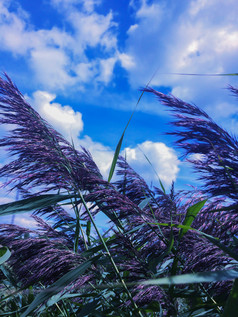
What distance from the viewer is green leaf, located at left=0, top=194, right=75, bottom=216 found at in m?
1.46

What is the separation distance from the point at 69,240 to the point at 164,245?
0.61 metres

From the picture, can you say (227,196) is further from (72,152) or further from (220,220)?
(72,152)

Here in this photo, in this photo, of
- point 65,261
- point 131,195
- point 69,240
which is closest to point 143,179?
point 131,195

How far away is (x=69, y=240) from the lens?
5.85 ft

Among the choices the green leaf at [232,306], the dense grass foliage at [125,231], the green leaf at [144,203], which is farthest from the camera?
the green leaf at [144,203]

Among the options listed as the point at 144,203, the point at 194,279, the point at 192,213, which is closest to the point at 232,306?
the point at 194,279

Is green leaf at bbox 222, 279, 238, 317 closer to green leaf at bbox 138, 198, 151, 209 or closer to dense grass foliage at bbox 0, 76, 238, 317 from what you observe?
dense grass foliage at bbox 0, 76, 238, 317

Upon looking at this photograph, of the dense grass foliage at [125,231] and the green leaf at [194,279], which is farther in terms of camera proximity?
the dense grass foliage at [125,231]

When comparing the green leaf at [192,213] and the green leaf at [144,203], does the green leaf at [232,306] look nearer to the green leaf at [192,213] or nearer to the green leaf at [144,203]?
the green leaf at [192,213]

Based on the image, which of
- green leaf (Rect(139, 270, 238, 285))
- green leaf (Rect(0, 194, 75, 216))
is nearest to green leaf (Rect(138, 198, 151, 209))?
green leaf (Rect(0, 194, 75, 216))

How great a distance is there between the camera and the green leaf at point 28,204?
1456 mm

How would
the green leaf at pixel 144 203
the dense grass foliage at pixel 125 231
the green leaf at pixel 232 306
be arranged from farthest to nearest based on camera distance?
the green leaf at pixel 144 203
the dense grass foliage at pixel 125 231
the green leaf at pixel 232 306

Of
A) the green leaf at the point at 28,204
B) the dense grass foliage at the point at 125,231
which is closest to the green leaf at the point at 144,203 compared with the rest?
the dense grass foliage at the point at 125,231

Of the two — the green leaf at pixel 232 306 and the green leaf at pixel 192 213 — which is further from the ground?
the green leaf at pixel 192 213
